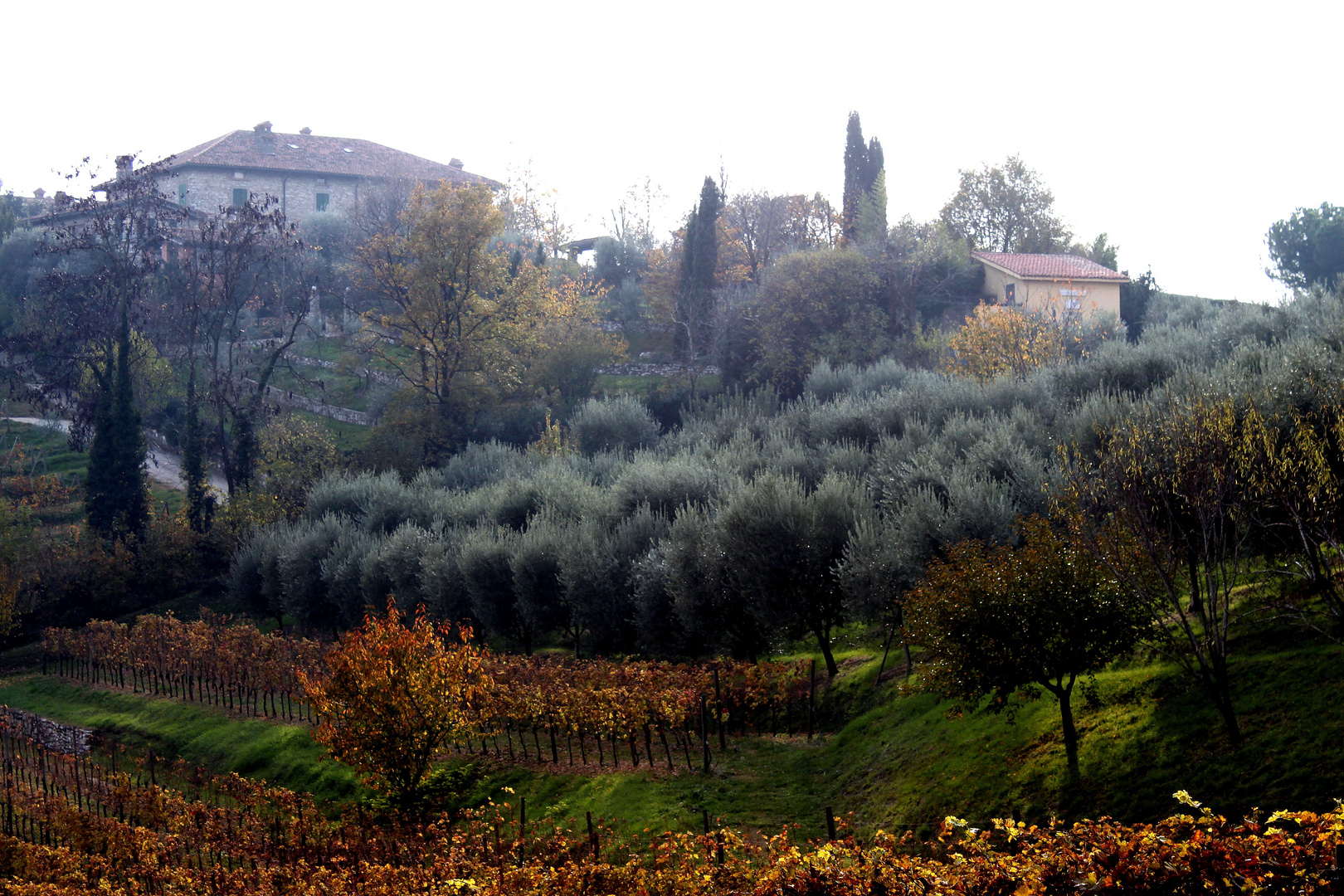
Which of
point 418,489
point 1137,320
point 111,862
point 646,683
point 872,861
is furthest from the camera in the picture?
point 1137,320

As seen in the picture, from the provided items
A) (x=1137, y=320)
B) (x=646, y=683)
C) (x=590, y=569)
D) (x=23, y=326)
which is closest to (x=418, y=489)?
(x=590, y=569)

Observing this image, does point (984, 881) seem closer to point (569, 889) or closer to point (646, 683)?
point (569, 889)

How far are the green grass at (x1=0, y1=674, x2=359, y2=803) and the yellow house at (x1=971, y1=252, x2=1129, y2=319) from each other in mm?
43289

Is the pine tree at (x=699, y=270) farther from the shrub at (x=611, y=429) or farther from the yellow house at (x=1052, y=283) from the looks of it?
the yellow house at (x=1052, y=283)

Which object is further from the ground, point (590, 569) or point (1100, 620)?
point (1100, 620)

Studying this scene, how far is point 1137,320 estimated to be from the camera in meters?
56.7

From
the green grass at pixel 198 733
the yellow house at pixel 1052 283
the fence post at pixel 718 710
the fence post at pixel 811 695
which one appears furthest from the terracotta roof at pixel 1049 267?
the green grass at pixel 198 733

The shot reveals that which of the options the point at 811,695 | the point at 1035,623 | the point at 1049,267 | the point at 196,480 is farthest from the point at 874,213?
the point at 1035,623

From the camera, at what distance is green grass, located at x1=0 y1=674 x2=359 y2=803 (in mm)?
20234

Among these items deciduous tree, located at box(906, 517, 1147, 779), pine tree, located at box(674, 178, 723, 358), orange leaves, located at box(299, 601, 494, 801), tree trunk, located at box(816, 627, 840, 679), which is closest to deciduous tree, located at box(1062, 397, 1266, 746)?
deciduous tree, located at box(906, 517, 1147, 779)

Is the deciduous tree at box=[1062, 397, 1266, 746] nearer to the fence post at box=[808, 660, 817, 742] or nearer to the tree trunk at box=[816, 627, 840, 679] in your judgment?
the fence post at box=[808, 660, 817, 742]

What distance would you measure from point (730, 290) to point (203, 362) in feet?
118

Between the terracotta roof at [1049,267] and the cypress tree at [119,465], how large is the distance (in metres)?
46.9

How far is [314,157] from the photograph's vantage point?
3221 inches
